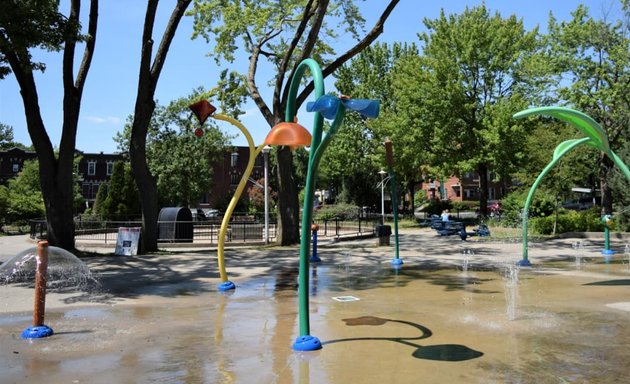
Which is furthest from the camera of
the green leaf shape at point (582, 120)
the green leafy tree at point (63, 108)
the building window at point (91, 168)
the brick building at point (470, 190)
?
the building window at point (91, 168)

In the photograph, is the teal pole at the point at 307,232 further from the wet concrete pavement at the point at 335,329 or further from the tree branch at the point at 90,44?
the tree branch at the point at 90,44

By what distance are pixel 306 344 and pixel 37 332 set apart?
3.78 m

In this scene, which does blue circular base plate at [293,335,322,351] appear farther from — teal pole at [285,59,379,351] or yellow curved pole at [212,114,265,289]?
yellow curved pole at [212,114,265,289]

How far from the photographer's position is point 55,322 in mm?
8055

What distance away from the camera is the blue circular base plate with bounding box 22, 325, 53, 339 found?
23.0ft

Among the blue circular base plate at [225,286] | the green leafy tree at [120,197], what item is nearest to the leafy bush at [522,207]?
the blue circular base plate at [225,286]

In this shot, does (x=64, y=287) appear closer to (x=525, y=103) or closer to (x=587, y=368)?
(x=587, y=368)

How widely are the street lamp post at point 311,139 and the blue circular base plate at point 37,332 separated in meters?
3.54

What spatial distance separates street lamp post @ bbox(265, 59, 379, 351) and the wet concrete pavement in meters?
0.42

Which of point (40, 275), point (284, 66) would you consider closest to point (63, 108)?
point (284, 66)

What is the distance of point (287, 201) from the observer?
21578 mm

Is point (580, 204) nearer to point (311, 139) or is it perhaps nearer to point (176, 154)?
point (176, 154)

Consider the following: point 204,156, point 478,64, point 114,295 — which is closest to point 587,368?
point 114,295

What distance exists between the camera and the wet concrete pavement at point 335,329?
5.39 m
